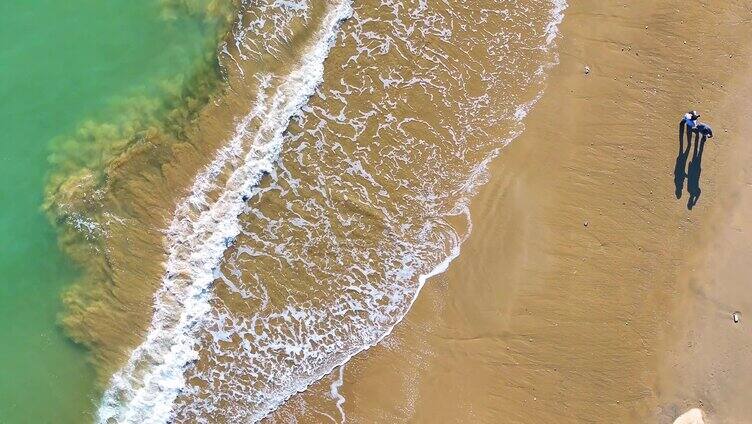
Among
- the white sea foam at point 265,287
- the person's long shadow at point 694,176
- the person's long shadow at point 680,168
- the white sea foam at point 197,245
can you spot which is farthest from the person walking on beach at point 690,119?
the white sea foam at point 197,245

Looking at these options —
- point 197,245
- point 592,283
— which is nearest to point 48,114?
point 197,245

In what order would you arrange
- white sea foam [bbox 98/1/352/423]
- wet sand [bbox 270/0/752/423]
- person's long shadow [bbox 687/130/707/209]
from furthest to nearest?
person's long shadow [bbox 687/130/707/209], white sea foam [bbox 98/1/352/423], wet sand [bbox 270/0/752/423]

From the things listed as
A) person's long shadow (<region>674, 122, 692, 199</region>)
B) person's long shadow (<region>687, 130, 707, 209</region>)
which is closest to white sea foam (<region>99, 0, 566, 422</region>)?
person's long shadow (<region>674, 122, 692, 199</region>)

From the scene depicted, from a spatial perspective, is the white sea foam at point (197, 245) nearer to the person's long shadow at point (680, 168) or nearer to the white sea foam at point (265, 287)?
the white sea foam at point (265, 287)

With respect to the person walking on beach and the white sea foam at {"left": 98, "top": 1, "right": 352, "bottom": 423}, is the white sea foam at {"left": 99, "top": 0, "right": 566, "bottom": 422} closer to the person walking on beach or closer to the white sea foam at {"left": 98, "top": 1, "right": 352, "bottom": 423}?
the white sea foam at {"left": 98, "top": 1, "right": 352, "bottom": 423}

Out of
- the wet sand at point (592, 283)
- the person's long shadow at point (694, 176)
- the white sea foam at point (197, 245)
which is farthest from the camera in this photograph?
the person's long shadow at point (694, 176)
